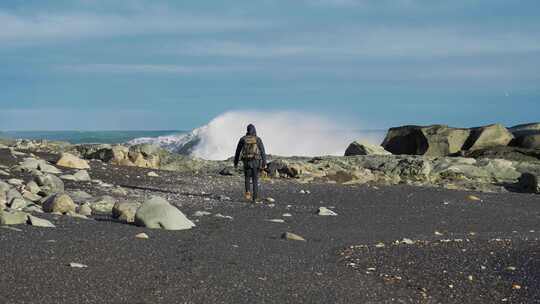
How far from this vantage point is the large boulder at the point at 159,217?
13.1m

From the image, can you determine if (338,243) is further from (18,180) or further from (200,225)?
(18,180)

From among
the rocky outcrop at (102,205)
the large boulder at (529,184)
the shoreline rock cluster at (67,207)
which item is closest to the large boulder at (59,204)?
the shoreline rock cluster at (67,207)

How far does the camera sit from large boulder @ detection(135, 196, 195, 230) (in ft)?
43.1

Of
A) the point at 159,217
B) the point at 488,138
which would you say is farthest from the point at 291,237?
the point at 488,138

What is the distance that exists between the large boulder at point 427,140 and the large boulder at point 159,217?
1116 inches

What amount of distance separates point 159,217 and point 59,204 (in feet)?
7.65

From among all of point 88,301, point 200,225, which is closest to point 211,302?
point 88,301

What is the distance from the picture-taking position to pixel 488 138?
39.4 meters

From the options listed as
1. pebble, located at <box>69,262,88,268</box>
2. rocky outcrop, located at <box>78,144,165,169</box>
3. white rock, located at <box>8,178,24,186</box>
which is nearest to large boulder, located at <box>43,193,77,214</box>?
white rock, located at <box>8,178,24,186</box>

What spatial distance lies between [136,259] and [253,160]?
30.7 ft

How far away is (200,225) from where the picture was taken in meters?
14.5

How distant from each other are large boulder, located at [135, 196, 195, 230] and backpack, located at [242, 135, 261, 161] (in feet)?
18.6

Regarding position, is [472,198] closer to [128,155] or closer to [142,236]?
[142,236]

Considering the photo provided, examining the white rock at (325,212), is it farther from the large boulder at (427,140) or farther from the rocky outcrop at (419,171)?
the large boulder at (427,140)
